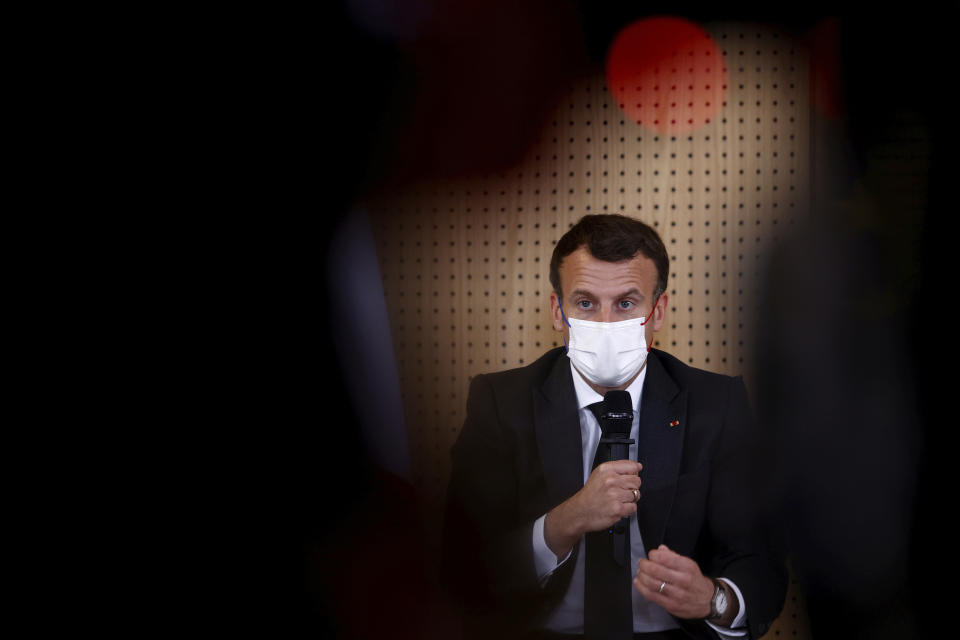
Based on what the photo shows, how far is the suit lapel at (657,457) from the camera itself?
158 centimetres

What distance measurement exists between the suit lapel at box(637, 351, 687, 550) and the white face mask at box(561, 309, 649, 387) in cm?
15

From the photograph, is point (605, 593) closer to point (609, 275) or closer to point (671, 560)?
point (671, 560)

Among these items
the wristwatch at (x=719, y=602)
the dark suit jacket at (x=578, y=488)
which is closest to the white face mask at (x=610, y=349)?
the dark suit jacket at (x=578, y=488)

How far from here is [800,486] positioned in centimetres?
184

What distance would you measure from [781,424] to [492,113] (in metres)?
1.37

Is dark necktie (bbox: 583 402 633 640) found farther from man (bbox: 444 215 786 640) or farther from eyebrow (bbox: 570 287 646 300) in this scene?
eyebrow (bbox: 570 287 646 300)

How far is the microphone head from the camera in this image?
136 cm

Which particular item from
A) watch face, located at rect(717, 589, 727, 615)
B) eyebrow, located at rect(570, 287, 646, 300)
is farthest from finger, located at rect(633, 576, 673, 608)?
eyebrow, located at rect(570, 287, 646, 300)

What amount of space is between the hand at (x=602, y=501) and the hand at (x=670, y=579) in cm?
11

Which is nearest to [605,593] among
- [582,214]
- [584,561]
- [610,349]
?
[584,561]

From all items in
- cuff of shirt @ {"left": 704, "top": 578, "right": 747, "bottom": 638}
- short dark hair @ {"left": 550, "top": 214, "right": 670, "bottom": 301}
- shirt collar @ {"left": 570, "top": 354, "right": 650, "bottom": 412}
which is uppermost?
short dark hair @ {"left": 550, "top": 214, "right": 670, "bottom": 301}

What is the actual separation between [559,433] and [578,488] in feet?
0.51

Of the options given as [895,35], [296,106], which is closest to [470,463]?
[296,106]

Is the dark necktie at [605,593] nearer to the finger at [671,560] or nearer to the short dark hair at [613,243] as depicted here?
the finger at [671,560]
